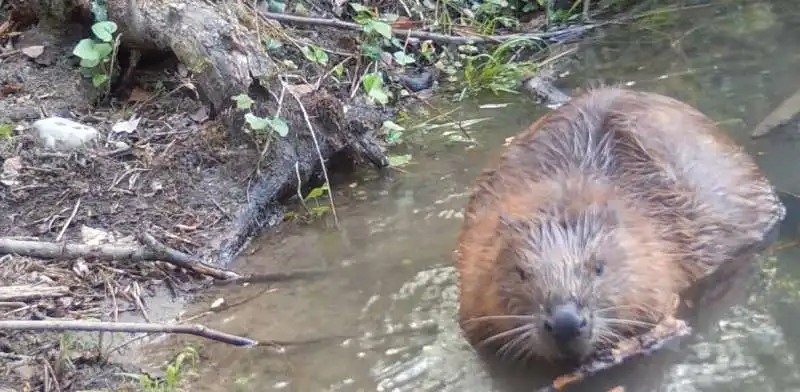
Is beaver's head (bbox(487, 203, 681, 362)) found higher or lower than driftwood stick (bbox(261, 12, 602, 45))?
higher

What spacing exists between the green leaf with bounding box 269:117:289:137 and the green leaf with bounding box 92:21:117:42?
0.98 m

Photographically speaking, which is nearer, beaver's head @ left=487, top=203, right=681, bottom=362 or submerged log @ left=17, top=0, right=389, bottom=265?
beaver's head @ left=487, top=203, right=681, bottom=362

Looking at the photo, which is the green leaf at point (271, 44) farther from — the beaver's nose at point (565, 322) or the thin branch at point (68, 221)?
the beaver's nose at point (565, 322)

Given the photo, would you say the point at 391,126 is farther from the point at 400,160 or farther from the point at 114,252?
the point at 114,252

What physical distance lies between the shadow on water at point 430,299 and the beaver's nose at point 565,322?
0.96ft

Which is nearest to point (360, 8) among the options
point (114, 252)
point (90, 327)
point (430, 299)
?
point (114, 252)

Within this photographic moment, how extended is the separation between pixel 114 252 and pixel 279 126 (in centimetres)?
94

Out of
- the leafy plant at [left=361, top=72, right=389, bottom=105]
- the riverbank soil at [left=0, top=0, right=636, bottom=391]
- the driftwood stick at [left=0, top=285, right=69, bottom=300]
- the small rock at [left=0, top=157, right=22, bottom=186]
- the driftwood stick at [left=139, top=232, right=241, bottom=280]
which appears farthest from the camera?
the leafy plant at [left=361, top=72, right=389, bottom=105]

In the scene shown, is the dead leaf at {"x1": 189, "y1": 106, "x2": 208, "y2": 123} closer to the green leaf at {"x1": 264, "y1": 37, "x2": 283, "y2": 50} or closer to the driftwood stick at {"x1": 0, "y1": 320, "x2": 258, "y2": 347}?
the green leaf at {"x1": 264, "y1": 37, "x2": 283, "y2": 50}

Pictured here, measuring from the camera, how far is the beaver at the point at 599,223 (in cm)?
313

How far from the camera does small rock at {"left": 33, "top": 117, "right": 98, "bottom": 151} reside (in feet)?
15.5

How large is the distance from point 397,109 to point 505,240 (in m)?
2.62

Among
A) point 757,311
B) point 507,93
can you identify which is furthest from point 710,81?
point 757,311

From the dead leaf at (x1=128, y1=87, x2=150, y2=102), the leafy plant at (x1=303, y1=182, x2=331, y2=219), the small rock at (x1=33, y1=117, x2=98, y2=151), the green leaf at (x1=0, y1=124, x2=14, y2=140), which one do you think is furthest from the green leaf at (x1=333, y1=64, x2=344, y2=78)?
the green leaf at (x1=0, y1=124, x2=14, y2=140)
